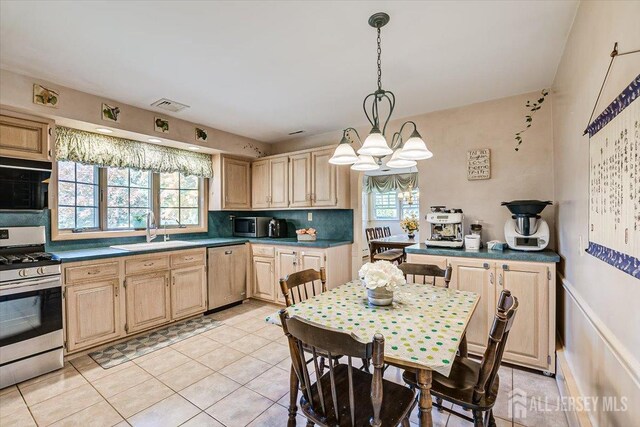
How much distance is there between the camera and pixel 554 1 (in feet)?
5.41

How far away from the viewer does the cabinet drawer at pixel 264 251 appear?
4.07 meters

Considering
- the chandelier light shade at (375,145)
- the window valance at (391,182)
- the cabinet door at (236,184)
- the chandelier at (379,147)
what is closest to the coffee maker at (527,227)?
the chandelier at (379,147)

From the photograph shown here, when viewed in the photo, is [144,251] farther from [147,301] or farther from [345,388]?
[345,388]

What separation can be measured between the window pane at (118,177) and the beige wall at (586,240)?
4.25 m

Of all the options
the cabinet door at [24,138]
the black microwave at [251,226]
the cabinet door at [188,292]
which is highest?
the cabinet door at [24,138]

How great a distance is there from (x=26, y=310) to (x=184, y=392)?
143 cm

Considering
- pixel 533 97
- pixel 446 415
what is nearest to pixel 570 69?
pixel 533 97

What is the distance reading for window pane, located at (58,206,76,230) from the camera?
3025mm

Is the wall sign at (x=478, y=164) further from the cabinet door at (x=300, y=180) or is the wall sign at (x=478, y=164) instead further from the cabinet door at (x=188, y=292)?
the cabinet door at (x=188, y=292)

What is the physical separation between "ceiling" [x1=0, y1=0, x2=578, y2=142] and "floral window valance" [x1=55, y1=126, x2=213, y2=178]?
56 cm

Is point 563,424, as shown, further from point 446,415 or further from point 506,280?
point 506,280

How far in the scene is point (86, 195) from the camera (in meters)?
3.24

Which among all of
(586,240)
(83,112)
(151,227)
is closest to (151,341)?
(151,227)

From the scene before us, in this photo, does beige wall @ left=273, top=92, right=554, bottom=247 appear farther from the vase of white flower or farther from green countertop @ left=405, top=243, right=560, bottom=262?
the vase of white flower
